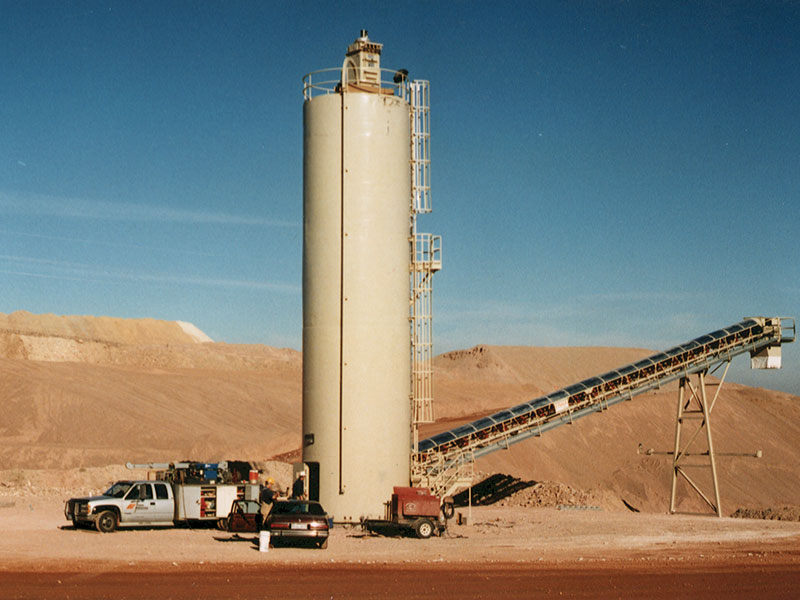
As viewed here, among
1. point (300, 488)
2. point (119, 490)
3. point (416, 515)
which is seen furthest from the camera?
point (300, 488)

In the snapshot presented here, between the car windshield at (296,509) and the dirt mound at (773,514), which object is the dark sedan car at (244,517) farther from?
the dirt mound at (773,514)

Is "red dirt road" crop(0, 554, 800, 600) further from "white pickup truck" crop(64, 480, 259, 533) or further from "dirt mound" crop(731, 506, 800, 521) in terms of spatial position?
"dirt mound" crop(731, 506, 800, 521)

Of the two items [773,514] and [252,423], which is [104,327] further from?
[773,514]

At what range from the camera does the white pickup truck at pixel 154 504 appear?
2878cm

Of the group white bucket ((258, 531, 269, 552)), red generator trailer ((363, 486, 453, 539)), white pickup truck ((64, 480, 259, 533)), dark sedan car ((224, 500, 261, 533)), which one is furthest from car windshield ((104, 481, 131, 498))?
red generator trailer ((363, 486, 453, 539))

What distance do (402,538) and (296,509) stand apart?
14.1 feet

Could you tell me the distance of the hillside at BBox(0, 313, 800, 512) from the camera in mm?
59000

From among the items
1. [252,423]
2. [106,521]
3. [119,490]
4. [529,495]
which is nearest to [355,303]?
[119,490]

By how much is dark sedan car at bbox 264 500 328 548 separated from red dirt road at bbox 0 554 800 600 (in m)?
3.55

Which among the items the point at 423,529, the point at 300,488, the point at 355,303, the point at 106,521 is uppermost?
the point at 355,303

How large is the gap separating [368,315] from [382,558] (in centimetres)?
1009

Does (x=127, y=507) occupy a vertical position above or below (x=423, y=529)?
above

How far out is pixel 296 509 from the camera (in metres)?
25.5

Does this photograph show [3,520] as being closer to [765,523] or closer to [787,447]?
[765,523]
